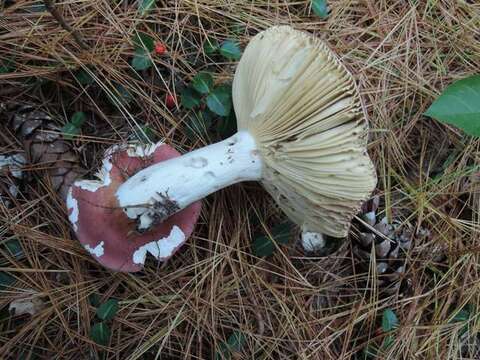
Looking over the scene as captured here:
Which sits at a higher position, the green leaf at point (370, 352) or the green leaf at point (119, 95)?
the green leaf at point (119, 95)

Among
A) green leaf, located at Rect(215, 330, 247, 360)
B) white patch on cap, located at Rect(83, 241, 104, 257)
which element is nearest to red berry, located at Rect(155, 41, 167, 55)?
white patch on cap, located at Rect(83, 241, 104, 257)

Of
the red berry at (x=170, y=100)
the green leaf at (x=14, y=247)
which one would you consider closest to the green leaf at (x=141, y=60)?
the red berry at (x=170, y=100)

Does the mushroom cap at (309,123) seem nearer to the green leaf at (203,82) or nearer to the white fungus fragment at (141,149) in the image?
the green leaf at (203,82)

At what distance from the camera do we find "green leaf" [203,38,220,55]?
2201mm

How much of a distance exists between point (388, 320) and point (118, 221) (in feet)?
4.13

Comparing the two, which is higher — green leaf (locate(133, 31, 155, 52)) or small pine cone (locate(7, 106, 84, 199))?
green leaf (locate(133, 31, 155, 52))

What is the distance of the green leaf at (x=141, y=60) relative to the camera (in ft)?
7.04

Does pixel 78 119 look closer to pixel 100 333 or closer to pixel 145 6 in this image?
pixel 145 6

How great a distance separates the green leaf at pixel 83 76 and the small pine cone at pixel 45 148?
0.75 ft

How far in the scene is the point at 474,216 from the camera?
2340mm

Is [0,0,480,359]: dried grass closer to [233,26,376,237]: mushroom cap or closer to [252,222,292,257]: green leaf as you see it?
[252,222,292,257]: green leaf

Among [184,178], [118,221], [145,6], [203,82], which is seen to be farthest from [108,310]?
[145,6]

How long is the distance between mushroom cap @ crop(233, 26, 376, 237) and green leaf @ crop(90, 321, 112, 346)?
36.5 inches

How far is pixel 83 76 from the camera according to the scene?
2115 mm
